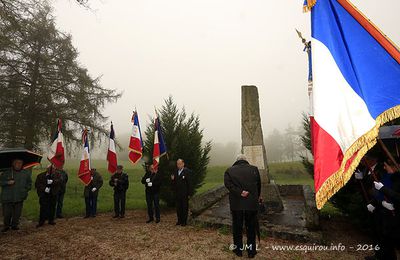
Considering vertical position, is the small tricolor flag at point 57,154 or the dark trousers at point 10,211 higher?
the small tricolor flag at point 57,154

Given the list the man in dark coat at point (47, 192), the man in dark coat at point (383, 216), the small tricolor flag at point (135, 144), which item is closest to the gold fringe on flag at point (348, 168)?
the man in dark coat at point (383, 216)

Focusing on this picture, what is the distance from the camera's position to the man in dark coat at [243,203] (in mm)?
5230

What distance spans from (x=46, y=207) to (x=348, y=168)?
9128mm

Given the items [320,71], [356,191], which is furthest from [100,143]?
[320,71]

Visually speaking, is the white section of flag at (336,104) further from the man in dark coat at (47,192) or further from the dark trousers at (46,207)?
the dark trousers at (46,207)

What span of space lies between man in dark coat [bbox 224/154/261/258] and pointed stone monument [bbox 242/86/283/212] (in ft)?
12.5

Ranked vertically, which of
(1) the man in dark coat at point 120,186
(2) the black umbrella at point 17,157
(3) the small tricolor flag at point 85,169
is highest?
(2) the black umbrella at point 17,157

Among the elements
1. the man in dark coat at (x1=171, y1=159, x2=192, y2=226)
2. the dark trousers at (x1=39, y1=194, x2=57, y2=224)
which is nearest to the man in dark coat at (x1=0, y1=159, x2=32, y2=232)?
the dark trousers at (x1=39, y1=194, x2=57, y2=224)

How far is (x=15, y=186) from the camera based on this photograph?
7.91m

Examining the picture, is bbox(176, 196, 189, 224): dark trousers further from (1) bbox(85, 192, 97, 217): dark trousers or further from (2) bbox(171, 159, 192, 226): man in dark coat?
(1) bbox(85, 192, 97, 217): dark trousers

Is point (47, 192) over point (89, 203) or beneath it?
over

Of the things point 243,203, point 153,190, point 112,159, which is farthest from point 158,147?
point 243,203

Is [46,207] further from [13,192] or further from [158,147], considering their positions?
[158,147]

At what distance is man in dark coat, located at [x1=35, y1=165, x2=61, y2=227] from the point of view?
8.52 metres
